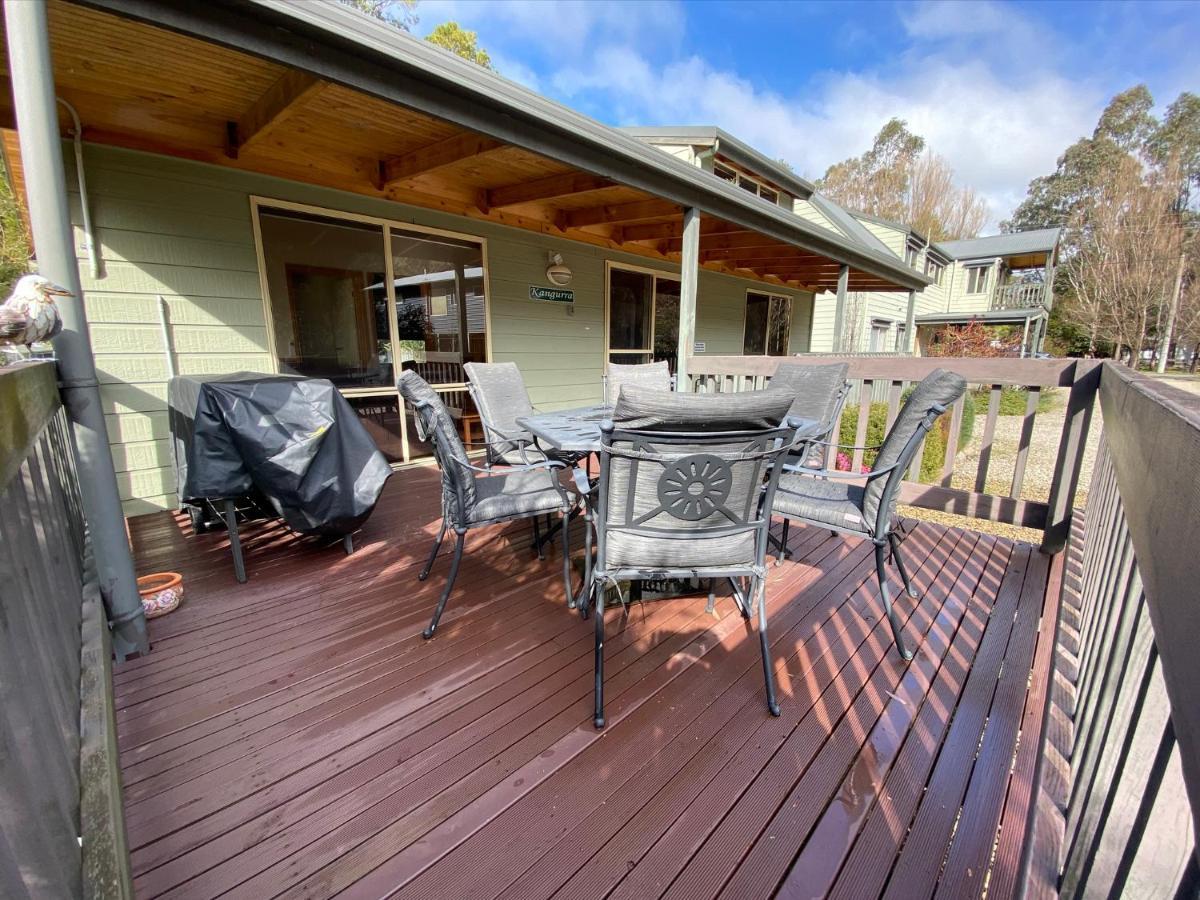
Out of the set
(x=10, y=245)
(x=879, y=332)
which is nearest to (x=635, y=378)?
(x=879, y=332)

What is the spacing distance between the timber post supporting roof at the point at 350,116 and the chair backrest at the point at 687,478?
188 centimetres

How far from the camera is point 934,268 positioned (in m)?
16.3

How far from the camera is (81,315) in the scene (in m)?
1.68

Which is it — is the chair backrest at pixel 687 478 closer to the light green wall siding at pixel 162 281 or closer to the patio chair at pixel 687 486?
the patio chair at pixel 687 486

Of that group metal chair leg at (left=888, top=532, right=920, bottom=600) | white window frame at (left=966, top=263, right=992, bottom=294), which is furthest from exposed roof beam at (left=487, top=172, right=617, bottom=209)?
white window frame at (left=966, top=263, right=992, bottom=294)

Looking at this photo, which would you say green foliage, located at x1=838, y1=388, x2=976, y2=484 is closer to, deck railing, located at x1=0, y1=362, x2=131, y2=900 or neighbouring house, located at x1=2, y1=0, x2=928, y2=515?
neighbouring house, located at x1=2, y1=0, x2=928, y2=515

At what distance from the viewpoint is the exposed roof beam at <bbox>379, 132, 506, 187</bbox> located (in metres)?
3.13

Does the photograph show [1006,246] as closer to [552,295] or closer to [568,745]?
[552,295]

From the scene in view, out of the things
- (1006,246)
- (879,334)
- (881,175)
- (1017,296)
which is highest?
(881,175)

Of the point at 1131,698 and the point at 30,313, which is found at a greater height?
the point at 30,313

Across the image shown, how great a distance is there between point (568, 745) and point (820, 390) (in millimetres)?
2379

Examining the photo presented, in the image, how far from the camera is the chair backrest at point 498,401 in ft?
10.6

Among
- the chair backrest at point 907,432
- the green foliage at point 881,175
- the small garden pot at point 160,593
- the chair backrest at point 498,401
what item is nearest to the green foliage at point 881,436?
the chair backrest at point 498,401

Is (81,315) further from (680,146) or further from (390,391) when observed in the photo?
(680,146)
